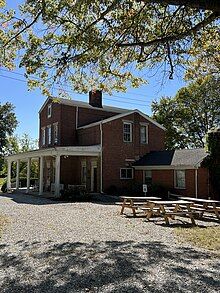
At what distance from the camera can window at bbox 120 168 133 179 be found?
29.0 metres

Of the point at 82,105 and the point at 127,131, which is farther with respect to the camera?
the point at 82,105

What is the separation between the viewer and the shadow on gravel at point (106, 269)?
212 inches

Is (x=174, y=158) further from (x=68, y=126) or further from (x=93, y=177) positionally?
(x=68, y=126)

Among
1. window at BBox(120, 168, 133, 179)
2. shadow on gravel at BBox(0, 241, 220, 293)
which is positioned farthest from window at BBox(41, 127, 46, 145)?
shadow on gravel at BBox(0, 241, 220, 293)

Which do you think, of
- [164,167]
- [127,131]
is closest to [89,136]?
[127,131]

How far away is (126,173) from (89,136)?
4.81m

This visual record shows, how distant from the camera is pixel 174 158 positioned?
26125 millimetres

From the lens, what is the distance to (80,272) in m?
6.18

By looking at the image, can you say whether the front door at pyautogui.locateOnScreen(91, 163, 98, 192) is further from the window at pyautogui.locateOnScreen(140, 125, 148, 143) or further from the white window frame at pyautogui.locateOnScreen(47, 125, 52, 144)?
the white window frame at pyautogui.locateOnScreen(47, 125, 52, 144)

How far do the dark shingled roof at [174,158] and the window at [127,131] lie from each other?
2217mm

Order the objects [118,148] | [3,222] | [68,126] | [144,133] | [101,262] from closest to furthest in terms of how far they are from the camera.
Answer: [101,262] < [3,222] < [118,148] < [144,133] < [68,126]

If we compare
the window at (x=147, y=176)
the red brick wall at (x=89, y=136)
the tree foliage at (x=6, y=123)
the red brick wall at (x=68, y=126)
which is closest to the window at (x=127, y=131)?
the red brick wall at (x=89, y=136)

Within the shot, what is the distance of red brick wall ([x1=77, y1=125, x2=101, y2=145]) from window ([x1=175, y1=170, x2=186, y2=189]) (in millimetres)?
7380

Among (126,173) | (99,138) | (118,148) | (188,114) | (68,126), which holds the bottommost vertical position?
(126,173)
